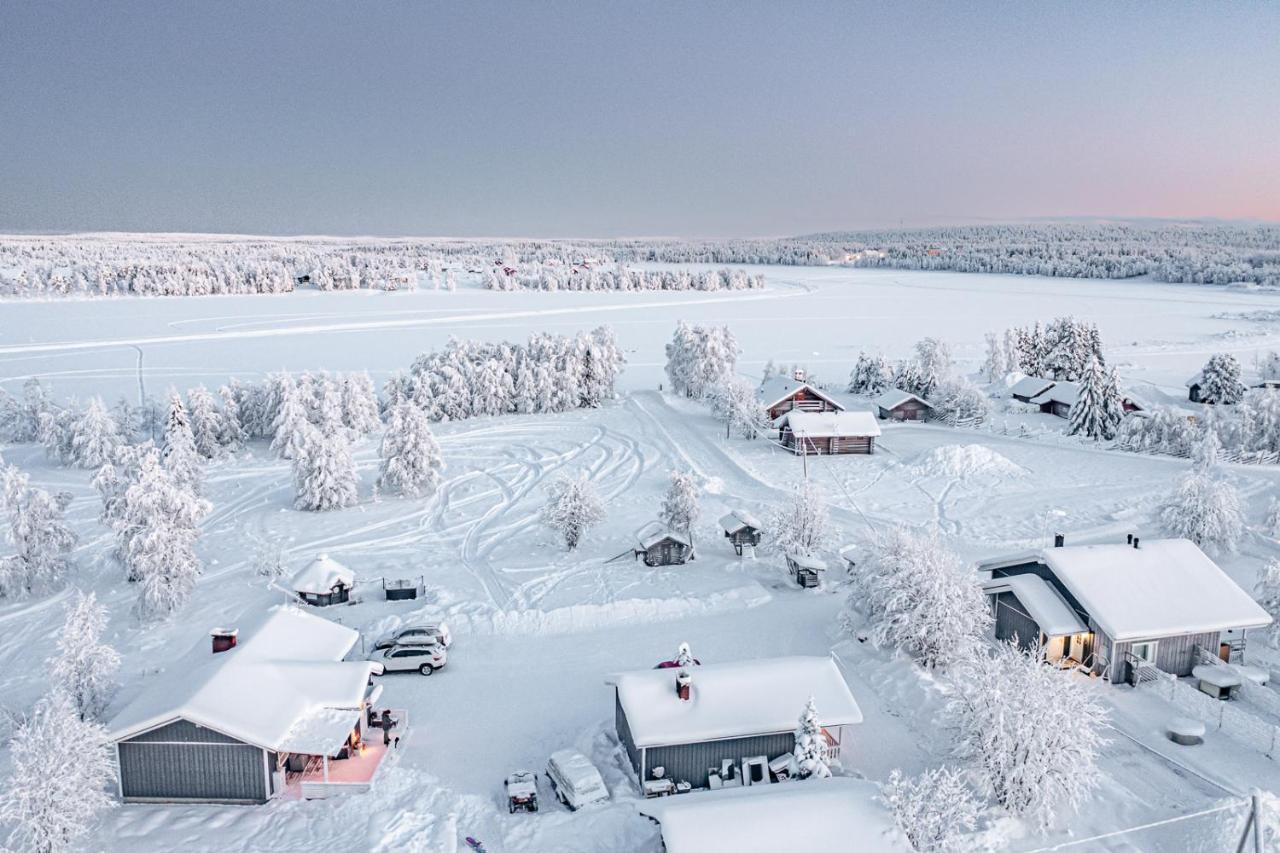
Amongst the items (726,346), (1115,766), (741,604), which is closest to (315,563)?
(741,604)

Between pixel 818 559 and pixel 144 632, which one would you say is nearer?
pixel 144 632

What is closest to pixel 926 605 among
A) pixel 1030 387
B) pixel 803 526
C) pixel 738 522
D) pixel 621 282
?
pixel 803 526

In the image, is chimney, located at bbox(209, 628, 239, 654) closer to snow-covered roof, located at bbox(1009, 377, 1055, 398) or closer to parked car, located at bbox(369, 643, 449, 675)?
parked car, located at bbox(369, 643, 449, 675)

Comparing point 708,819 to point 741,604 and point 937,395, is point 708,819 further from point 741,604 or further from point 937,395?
point 937,395

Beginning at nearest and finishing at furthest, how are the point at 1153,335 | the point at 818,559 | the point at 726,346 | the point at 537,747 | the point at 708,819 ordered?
1. the point at 708,819
2. the point at 537,747
3. the point at 818,559
4. the point at 726,346
5. the point at 1153,335

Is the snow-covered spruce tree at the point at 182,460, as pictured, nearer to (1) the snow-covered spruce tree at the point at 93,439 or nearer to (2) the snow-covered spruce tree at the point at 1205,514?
(1) the snow-covered spruce tree at the point at 93,439

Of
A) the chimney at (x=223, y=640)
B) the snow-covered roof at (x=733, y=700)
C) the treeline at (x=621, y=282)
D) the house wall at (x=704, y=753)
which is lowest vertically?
the house wall at (x=704, y=753)

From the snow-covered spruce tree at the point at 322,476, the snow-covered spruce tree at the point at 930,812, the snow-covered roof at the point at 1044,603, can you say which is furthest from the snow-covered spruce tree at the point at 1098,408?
the snow-covered spruce tree at the point at 930,812
